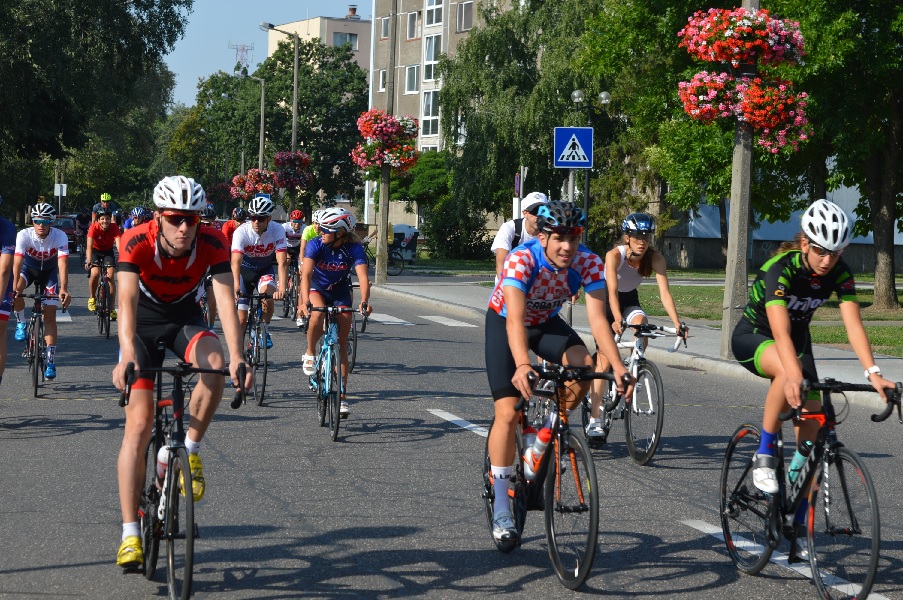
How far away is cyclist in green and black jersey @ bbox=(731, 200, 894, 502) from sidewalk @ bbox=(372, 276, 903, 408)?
279 inches

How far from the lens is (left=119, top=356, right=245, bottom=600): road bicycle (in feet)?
16.0

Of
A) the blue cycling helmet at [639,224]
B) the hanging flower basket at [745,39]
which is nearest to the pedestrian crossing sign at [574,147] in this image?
the hanging flower basket at [745,39]

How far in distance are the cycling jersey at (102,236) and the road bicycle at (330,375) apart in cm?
932

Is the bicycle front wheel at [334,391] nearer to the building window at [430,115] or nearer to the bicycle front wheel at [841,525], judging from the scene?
the bicycle front wheel at [841,525]

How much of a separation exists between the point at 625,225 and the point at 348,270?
8.84ft

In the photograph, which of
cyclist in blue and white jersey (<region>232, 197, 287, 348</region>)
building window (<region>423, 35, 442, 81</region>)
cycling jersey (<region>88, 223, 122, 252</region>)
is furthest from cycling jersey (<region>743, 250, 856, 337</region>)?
building window (<region>423, 35, 442, 81</region>)

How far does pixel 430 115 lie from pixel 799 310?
6684 centimetres

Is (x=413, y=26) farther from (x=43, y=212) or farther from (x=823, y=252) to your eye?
(x=823, y=252)

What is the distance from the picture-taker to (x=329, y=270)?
34.6ft

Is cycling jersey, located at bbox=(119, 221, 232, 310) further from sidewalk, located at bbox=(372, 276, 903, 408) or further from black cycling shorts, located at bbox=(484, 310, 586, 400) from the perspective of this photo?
sidewalk, located at bbox=(372, 276, 903, 408)

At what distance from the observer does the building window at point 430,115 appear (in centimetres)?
7112

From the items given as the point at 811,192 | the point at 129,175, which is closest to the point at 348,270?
the point at 811,192

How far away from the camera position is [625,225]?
9.14 metres

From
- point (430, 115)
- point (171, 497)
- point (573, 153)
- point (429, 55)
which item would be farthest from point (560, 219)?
point (429, 55)
